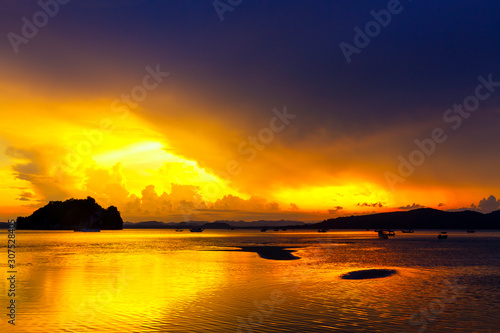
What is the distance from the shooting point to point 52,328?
25.9 meters

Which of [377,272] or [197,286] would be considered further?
[377,272]

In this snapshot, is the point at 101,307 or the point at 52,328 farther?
the point at 101,307

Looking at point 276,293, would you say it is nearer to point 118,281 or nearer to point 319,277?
point 319,277

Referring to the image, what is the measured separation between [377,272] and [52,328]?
130 ft

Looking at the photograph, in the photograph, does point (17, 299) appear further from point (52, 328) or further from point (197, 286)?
point (197, 286)

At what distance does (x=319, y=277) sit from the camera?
49312 mm

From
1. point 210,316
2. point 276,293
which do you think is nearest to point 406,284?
point 276,293

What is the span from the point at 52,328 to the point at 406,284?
32727 mm

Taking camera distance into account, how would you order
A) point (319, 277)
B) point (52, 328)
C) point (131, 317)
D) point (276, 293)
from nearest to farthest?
point (52, 328) < point (131, 317) < point (276, 293) < point (319, 277)

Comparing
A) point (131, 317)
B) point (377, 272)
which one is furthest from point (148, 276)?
point (377, 272)

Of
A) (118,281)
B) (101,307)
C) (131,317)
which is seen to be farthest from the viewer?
A: (118,281)

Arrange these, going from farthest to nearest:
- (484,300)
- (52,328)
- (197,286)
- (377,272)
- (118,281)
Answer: (377,272), (118,281), (197,286), (484,300), (52,328)

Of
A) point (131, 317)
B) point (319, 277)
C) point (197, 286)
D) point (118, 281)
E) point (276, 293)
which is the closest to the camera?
point (131, 317)

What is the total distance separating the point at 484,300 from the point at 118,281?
33555 mm
